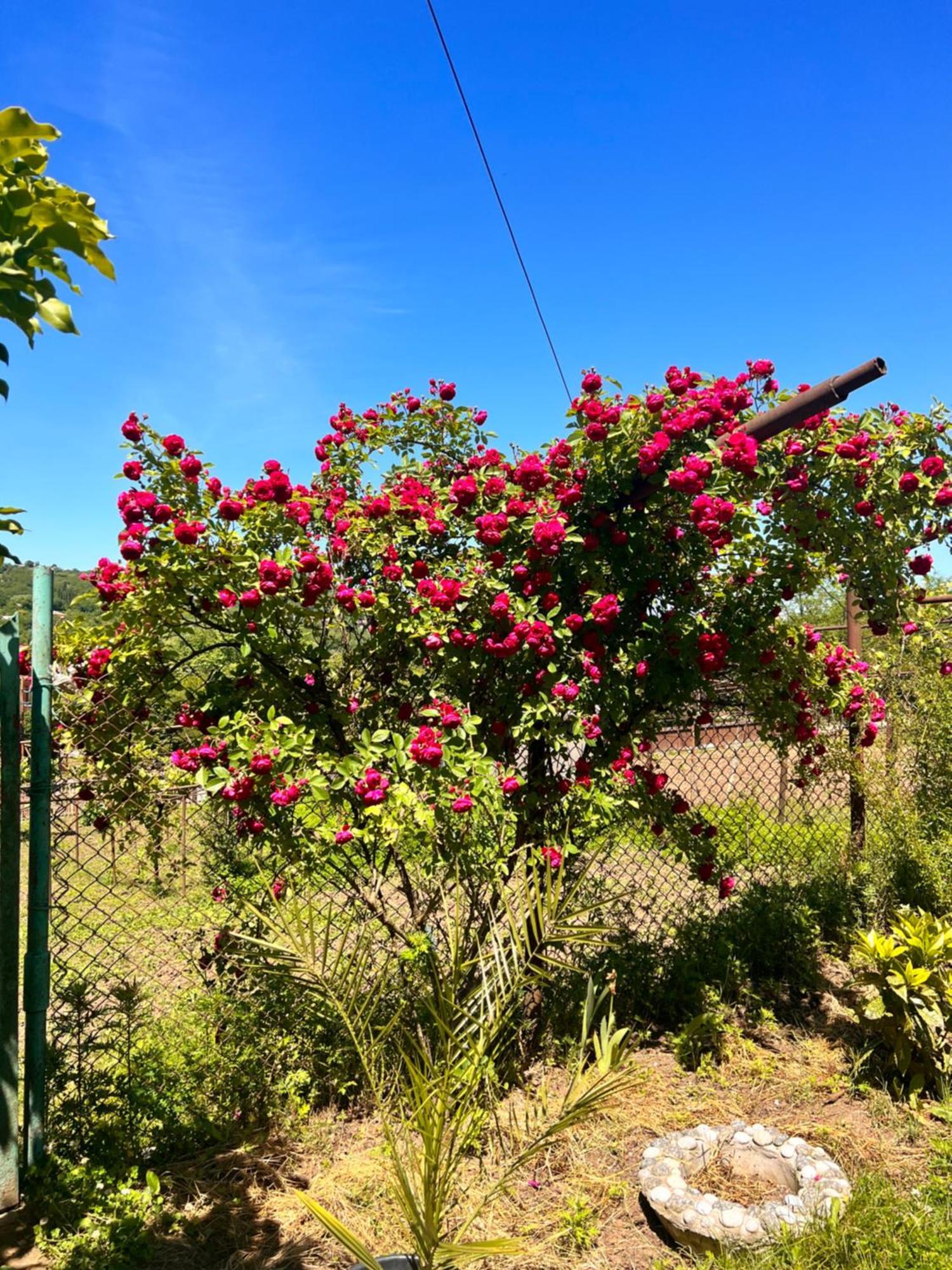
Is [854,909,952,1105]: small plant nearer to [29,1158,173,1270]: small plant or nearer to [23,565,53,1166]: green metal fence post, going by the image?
[29,1158,173,1270]: small plant

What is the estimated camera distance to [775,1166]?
2271mm

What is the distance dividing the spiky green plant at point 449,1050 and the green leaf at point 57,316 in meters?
1.40

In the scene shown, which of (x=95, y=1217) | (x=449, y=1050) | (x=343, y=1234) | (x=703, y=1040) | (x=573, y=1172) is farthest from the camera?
(x=703, y=1040)

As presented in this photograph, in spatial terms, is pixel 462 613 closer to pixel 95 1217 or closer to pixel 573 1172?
pixel 573 1172

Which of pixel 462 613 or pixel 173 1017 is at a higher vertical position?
pixel 462 613

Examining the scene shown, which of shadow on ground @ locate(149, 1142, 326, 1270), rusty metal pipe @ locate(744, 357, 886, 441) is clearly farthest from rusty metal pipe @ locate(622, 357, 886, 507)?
shadow on ground @ locate(149, 1142, 326, 1270)

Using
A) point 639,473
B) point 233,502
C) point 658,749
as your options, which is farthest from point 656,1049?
point 233,502

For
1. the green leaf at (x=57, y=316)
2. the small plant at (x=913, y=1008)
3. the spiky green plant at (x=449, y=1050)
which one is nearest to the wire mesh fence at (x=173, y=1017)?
the spiky green plant at (x=449, y=1050)

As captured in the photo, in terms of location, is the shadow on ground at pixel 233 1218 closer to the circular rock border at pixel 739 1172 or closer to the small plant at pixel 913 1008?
the circular rock border at pixel 739 1172

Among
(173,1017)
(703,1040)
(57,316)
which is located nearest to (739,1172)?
(703,1040)

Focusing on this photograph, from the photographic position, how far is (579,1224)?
2.13 metres

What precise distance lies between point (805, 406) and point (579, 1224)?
253cm

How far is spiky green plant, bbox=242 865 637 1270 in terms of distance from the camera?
1.55 meters

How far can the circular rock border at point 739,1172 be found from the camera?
1988 mm
